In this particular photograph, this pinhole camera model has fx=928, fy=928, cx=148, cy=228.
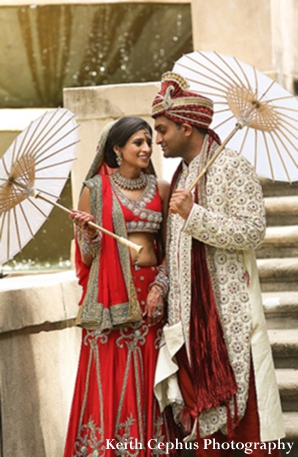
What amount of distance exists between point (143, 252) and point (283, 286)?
1.82m

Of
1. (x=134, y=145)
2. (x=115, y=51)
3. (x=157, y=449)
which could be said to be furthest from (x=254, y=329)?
(x=115, y=51)

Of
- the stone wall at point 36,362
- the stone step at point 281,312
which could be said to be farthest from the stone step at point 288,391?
the stone wall at point 36,362

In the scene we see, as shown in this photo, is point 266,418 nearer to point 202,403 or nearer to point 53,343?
point 202,403

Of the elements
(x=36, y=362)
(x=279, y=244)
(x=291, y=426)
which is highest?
(x=279, y=244)

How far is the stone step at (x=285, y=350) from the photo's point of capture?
5375 mm

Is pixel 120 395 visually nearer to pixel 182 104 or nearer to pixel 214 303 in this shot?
pixel 214 303

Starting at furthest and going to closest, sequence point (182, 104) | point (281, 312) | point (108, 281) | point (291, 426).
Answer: point (281, 312) < point (291, 426) < point (108, 281) < point (182, 104)

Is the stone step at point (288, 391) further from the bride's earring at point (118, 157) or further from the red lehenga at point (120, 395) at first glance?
the bride's earring at point (118, 157)

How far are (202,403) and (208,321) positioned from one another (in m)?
0.36

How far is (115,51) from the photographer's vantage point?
1077cm

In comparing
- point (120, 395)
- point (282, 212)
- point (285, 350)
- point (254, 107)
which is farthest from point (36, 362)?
point (282, 212)

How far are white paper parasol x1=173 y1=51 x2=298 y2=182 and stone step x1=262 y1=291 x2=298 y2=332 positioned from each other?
1.56m

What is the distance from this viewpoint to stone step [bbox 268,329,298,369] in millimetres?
5375

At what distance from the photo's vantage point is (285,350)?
17.7ft
